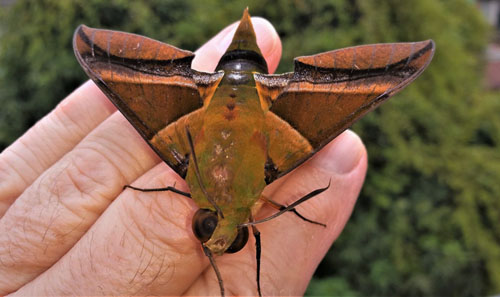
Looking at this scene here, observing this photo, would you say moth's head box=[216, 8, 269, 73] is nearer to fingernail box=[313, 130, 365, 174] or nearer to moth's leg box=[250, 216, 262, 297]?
fingernail box=[313, 130, 365, 174]

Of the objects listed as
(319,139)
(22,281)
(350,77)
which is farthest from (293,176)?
(22,281)

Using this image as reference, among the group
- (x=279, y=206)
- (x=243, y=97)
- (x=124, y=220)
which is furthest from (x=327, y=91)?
(x=124, y=220)

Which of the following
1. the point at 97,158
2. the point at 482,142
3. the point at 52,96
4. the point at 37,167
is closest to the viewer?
the point at 97,158

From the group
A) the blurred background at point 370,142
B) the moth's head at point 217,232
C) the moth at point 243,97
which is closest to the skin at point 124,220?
the moth at point 243,97

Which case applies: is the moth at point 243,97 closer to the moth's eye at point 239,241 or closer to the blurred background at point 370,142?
the moth's eye at point 239,241

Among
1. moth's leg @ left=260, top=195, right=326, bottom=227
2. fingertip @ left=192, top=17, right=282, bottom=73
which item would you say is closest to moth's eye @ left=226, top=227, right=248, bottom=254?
moth's leg @ left=260, top=195, right=326, bottom=227

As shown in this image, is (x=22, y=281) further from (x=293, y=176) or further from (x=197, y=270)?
(x=293, y=176)

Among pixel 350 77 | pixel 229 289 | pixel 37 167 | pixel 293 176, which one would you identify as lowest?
pixel 229 289
